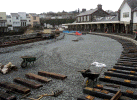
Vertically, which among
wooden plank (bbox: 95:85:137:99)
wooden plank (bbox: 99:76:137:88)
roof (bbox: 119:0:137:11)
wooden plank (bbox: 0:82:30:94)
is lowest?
wooden plank (bbox: 0:82:30:94)

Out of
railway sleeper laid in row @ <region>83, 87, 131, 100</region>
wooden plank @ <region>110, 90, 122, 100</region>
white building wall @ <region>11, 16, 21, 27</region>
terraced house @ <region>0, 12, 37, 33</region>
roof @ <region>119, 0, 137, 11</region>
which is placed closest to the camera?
wooden plank @ <region>110, 90, 122, 100</region>

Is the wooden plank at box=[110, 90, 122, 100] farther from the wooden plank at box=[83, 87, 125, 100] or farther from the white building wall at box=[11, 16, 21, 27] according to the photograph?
the white building wall at box=[11, 16, 21, 27]

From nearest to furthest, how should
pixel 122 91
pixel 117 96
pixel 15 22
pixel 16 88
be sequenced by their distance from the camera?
pixel 117 96 → pixel 122 91 → pixel 16 88 → pixel 15 22

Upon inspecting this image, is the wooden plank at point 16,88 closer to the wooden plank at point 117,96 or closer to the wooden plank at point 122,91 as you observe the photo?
the wooden plank at point 122,91

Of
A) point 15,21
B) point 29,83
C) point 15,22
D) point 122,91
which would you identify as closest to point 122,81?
point 122,91

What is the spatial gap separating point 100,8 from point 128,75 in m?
47.7

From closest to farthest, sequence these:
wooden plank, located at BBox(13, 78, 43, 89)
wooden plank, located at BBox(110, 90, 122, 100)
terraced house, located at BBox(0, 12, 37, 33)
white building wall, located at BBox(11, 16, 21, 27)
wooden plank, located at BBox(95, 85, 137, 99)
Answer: wooden plank, located at BBox(110, 90, 122, 100), wooden plank, located at BBox(95, 85, 137, 99), wooden plank, located at BBox(13, 78, 43, 89), terraced house, located at BBox(0, 12, 37, 33), white building wall, located at BBox(11, 16, 21, 27)

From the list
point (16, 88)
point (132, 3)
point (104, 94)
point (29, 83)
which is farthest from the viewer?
point (132, 3)

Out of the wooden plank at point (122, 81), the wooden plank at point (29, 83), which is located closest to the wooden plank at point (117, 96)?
the wooden plank at point (122, 81)

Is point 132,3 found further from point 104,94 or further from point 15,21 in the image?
point 15,21

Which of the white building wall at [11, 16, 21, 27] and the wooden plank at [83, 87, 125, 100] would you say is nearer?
the wooden plank at [83, 87, 125, 100]

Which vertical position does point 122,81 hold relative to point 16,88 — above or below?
above

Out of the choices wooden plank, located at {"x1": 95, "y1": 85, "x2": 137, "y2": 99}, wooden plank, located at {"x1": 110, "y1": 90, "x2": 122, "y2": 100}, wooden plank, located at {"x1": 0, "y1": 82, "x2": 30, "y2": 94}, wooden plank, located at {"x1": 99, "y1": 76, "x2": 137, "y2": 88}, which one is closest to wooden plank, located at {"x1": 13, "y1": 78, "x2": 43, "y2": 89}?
wooden plank, located at {"x1": 0, "y1": 82, "x2": 30, "y2": 94}

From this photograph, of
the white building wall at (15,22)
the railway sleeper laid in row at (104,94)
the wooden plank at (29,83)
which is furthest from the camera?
the white building wall at (15,22)
